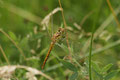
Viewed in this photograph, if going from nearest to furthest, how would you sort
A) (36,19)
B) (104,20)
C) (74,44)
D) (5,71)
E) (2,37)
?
(5,71) < (74,44) < (2,37) < (104,20) < (36,19)

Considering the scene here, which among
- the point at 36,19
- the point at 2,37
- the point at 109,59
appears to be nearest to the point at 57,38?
the point at 109,59

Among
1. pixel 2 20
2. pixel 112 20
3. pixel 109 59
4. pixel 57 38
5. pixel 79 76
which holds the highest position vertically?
pixel 2 20

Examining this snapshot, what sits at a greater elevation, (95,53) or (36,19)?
(36,19)

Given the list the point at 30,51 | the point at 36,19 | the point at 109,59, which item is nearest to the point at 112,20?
the point at 109,59

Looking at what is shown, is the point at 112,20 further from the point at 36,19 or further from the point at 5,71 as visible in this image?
the point at 5,71

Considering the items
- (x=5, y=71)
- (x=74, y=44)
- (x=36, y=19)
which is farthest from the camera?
(x=36, y=19)

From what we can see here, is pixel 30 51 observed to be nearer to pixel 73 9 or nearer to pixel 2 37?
pixel 2 37

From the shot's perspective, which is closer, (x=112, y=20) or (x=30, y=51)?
(x=30, y=51)
